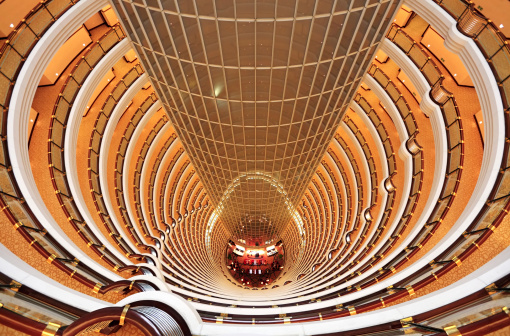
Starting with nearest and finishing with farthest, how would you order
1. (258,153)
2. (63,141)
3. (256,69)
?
(256,69), (63,141), (258,153)

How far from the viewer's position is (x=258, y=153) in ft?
41.5

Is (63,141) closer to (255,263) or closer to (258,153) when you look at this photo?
(258,153)

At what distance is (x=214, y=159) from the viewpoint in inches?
534

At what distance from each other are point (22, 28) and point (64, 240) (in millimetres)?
6269

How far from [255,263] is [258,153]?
19.6 m

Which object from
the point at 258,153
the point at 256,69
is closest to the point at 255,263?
the point at 258,153

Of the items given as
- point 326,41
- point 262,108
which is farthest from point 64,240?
point 326,41

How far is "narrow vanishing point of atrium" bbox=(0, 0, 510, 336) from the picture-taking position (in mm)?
4648

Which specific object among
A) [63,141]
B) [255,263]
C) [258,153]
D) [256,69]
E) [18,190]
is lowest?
[18,190]

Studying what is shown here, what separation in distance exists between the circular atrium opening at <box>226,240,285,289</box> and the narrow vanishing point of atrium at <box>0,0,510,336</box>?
36.2 ft

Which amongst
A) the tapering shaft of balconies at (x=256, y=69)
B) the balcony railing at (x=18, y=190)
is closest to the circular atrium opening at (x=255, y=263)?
the tapering shaft of balconies at (x=256, y=69)

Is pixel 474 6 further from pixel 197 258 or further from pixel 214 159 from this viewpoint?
pixel 197 258

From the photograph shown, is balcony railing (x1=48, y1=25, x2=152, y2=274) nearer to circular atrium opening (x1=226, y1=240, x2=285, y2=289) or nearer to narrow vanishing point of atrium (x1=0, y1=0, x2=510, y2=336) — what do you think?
narrow vanishing point of atrium (x1=0, y1=0, x2=510, y2=336)

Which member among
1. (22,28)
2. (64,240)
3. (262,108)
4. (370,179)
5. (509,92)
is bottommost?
(64,240)
